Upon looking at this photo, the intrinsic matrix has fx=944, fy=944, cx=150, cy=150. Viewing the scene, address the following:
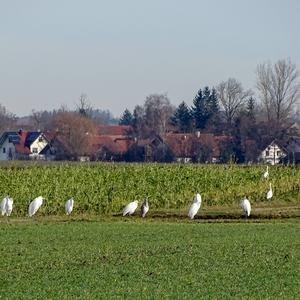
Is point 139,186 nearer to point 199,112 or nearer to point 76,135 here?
point 76,135

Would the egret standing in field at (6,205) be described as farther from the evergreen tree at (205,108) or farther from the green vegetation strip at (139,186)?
the evergreen tree at (205,108)

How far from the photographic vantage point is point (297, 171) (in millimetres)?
57094

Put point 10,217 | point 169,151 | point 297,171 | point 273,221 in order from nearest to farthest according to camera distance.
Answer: point 273,221
point 10,217
point 297,171
point 169,151

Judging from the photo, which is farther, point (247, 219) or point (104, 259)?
point (247, 219)

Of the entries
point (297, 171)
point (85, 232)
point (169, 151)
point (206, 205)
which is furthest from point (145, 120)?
point (85, 232)

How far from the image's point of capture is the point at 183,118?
126938 millimetres

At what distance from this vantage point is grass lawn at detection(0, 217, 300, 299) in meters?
15.4

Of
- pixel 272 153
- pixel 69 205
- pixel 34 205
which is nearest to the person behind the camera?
pixel 34 205

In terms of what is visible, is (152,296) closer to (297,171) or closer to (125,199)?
(125,199)

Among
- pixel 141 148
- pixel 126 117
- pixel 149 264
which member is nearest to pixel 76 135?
pixel 141 148

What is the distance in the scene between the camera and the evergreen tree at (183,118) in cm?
Result: 12506

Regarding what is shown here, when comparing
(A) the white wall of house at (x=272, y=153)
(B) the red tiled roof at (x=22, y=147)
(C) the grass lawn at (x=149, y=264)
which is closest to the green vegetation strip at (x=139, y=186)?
(C) the grass lawn at (x=149, y=264)

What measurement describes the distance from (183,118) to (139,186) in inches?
3070

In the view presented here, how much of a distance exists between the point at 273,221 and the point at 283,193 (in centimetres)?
1487
